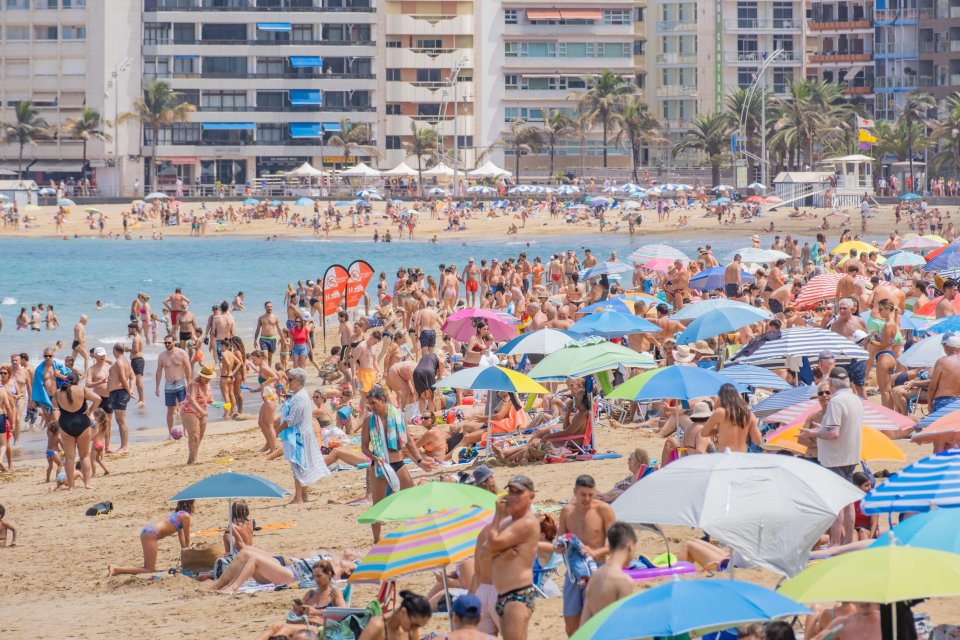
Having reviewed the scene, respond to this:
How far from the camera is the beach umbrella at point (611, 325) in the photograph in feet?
50.3

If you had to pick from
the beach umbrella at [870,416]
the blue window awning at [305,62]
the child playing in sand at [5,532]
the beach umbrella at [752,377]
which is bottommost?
the child playing in sand at [5,532]

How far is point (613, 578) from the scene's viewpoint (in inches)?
248

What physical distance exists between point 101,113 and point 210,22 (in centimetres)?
862

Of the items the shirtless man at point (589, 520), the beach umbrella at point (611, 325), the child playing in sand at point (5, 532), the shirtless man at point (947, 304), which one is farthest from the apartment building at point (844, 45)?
the shirtless man at point (589, 520)

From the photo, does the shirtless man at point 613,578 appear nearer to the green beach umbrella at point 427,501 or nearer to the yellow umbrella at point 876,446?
the green beach umbrella at point 427,501

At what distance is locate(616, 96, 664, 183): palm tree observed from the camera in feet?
261

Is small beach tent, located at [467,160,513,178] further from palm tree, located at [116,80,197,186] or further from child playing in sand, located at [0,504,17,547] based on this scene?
child playing in sand, located at [0,504,17,547]

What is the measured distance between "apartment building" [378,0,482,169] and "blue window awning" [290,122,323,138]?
4.20 metres

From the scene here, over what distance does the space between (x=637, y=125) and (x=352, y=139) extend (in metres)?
17.1

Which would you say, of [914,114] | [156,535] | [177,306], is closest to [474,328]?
[156,535]

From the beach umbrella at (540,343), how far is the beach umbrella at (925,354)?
3.37m

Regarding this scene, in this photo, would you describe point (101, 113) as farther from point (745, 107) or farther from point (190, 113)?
point (745, 107)

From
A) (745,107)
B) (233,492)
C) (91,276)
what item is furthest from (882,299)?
(745,107)

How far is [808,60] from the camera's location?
8494cm
